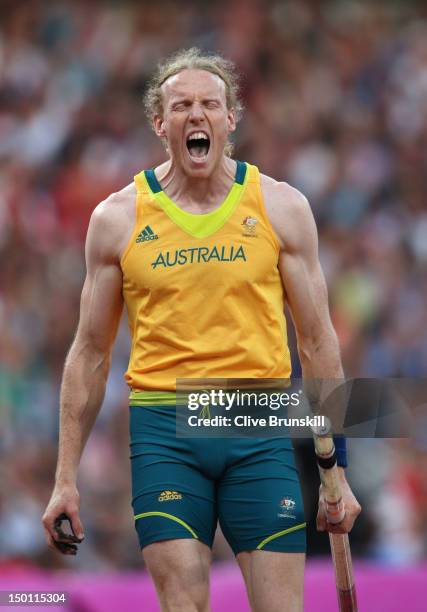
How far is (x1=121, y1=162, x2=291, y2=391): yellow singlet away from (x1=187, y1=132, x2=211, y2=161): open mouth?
0.22 metres

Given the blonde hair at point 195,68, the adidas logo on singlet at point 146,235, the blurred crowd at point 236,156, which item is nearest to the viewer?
the adidas logo on singlet at point 146,235

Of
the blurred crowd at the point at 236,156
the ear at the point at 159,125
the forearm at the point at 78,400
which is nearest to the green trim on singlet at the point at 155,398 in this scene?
the forearm at the point at 78,400

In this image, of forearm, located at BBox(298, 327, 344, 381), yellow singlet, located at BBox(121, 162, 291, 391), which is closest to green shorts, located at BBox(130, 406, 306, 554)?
yellow singlet, located at BBox(121, 162, 291, 391)

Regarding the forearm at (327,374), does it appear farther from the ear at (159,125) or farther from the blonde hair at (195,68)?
the ear at (159,125)

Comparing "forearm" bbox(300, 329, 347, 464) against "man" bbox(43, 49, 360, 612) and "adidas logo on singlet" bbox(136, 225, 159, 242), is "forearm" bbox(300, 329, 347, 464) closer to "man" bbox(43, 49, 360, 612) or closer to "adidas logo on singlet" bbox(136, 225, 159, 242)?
"man" bbox(43, 49, 360, 612)

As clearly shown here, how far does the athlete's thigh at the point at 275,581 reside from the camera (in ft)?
16.0

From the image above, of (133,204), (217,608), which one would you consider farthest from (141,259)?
(217,608)

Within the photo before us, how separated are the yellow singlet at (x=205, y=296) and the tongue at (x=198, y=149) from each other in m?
0.23

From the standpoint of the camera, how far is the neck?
525 cm

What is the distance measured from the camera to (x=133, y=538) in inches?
402

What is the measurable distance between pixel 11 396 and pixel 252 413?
605cm

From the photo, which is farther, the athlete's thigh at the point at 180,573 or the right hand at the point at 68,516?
the right hand at the point at 68,516

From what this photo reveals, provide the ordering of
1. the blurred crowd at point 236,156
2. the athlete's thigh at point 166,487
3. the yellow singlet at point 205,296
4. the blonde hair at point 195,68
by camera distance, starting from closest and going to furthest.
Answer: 1. the athlete's thigh at point 166,487
2. the yellow singlet at point 205,296
3. the blonde hair at point 195,68
4. the blurred crowd at point 236,156

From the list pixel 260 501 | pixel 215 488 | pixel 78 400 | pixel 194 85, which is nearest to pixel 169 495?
pixel 215 488
